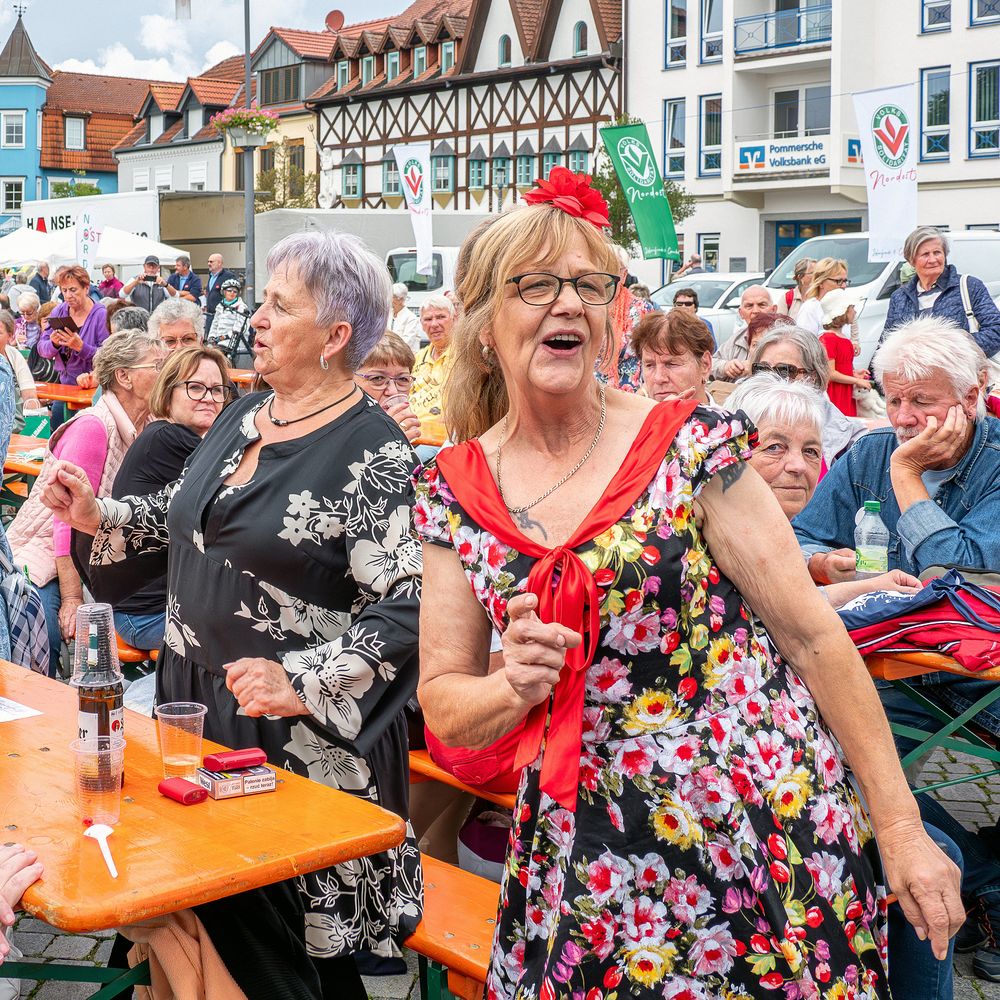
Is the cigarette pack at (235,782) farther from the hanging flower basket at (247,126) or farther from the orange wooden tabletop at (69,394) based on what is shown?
the hanging flower basket at (247,126)

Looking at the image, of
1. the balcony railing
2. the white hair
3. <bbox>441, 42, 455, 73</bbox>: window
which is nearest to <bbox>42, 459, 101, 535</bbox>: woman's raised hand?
the white hair

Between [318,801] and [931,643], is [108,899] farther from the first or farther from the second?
[931,643]

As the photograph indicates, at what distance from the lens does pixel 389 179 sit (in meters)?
44.8

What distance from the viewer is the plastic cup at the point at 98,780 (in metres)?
2.39

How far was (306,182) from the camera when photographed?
141 ft

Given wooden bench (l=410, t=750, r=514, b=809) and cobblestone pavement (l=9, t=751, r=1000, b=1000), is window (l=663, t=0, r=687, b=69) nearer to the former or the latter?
cobblestone pavement (l=9, t=751, r=1000, b=1000)

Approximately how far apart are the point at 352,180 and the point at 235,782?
45.7 meters

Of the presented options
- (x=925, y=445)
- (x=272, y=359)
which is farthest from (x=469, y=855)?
(x=925, y=445)

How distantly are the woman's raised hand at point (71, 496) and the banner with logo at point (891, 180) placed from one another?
8516 mm

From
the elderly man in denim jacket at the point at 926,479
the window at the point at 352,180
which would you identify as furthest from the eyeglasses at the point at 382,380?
the window at the point at 352,180

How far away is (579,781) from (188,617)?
1200 millimetres

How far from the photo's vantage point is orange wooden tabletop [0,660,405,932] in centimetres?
209

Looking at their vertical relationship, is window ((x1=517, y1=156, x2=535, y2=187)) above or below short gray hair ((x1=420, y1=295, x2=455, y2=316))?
above

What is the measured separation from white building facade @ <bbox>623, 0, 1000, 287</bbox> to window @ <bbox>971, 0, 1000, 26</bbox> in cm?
3
